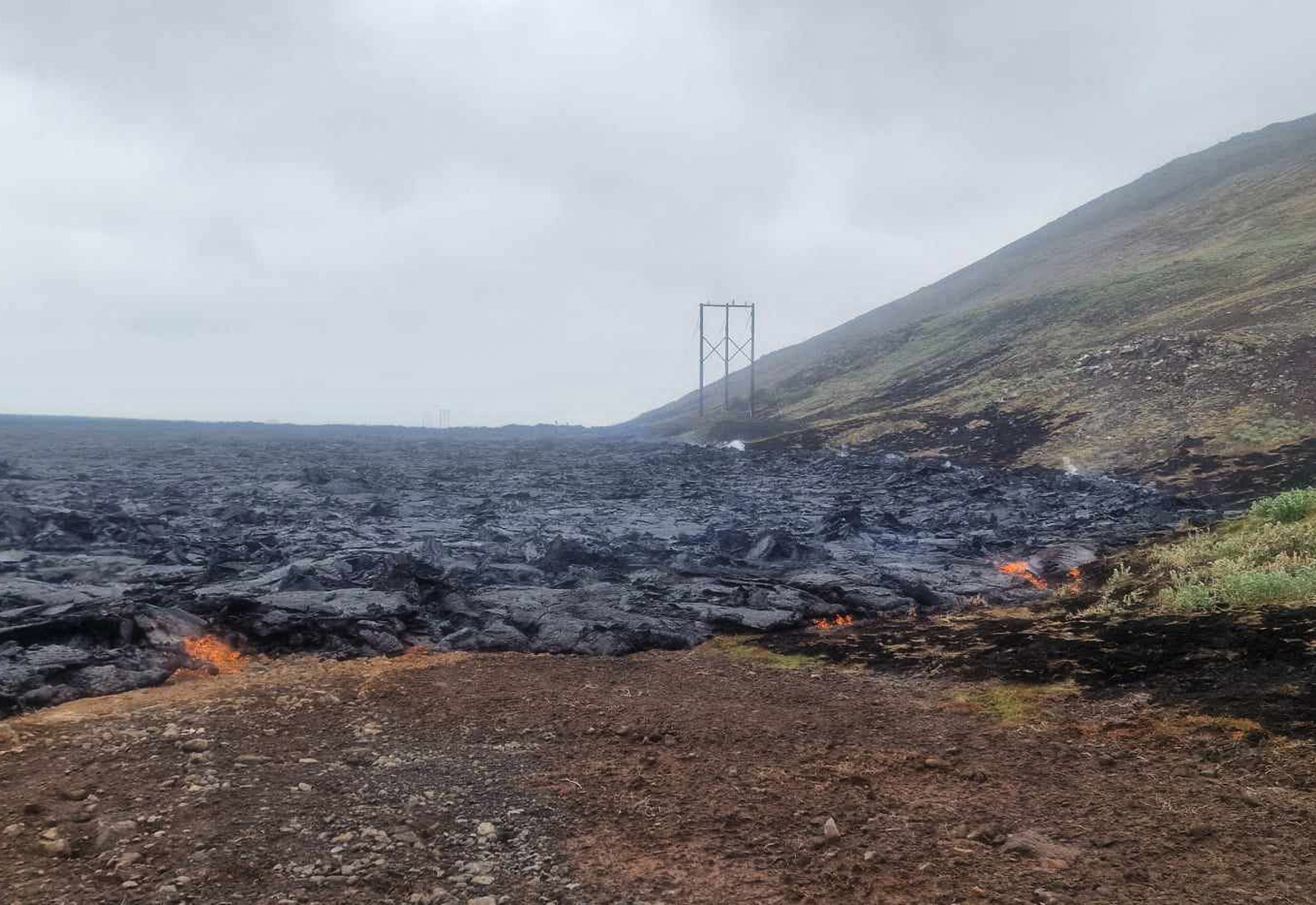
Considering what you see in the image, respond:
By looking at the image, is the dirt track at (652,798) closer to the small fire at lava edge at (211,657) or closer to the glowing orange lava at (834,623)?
the small fire at lava edge at (211,657)

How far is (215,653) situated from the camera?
9.30 meters

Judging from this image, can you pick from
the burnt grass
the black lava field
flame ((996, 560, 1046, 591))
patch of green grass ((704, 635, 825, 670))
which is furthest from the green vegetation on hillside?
patch of green grass ((704, 635, 825, 670))

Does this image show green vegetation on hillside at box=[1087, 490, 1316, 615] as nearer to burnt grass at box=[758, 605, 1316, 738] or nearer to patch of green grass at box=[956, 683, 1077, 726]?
burnt grass at box=[758, 605, 1316, 738]

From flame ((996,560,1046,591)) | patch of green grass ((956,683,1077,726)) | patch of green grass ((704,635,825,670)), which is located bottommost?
patch of green grass ((704,635,825,670))

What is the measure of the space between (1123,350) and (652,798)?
122 ft

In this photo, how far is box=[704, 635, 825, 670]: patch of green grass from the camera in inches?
358

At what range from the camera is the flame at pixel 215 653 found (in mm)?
8922

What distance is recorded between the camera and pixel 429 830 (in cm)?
507

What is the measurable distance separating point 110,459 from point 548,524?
119 feet

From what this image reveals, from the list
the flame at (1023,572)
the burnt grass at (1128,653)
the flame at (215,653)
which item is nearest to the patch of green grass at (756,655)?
the burnt grass at (1128,653)

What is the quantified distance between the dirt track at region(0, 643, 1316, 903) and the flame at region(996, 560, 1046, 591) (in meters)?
5.80

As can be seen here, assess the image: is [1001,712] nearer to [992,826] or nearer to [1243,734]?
[1243,734]

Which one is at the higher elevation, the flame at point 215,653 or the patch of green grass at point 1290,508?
the patch of green grass at point 1290,508

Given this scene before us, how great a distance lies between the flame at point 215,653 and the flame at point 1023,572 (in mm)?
11518
